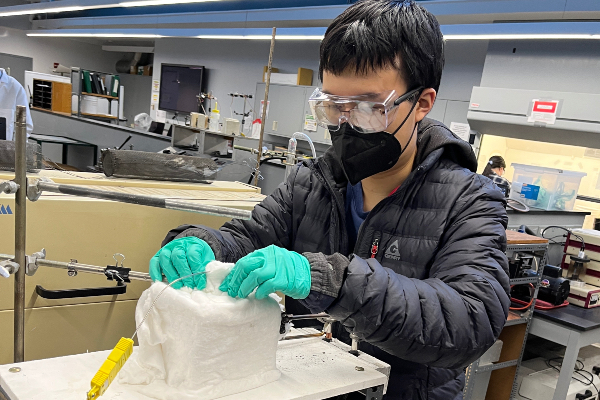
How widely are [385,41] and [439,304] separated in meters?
0.55

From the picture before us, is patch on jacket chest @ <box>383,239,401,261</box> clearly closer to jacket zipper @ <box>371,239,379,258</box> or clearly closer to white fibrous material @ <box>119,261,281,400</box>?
jacket zipper @ <box>371,239,379,258</box>

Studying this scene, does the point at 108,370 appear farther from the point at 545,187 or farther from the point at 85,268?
the point at 545,187

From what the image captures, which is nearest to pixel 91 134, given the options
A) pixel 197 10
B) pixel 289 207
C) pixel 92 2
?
pixel 92 2

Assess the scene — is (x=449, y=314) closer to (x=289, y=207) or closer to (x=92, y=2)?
(x=289, y=207)

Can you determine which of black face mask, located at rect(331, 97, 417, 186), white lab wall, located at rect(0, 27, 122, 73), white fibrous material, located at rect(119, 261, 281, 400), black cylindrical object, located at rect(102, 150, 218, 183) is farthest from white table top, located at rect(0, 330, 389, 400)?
white lab wall, located at rect(0, 27, 122, 73)

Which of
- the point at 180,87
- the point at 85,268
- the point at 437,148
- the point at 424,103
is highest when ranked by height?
the point at 180,87

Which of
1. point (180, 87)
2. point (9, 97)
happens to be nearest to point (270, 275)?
point (9, 97)

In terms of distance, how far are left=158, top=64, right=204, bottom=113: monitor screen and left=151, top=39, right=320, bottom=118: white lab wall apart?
217mm

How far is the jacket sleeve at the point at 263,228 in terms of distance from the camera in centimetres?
120

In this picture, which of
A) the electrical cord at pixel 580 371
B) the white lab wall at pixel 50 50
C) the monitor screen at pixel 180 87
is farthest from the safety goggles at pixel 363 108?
the white lab wall at pixel 50 50

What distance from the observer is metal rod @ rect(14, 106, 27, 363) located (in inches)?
36.8

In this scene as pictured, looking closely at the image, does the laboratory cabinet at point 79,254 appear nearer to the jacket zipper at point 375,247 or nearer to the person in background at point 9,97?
the jacket zipper at point 375,247

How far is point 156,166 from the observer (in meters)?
1.71

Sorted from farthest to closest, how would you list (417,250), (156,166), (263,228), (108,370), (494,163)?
(494,163), (156,166), (263,228), (417,250), (108,370)
